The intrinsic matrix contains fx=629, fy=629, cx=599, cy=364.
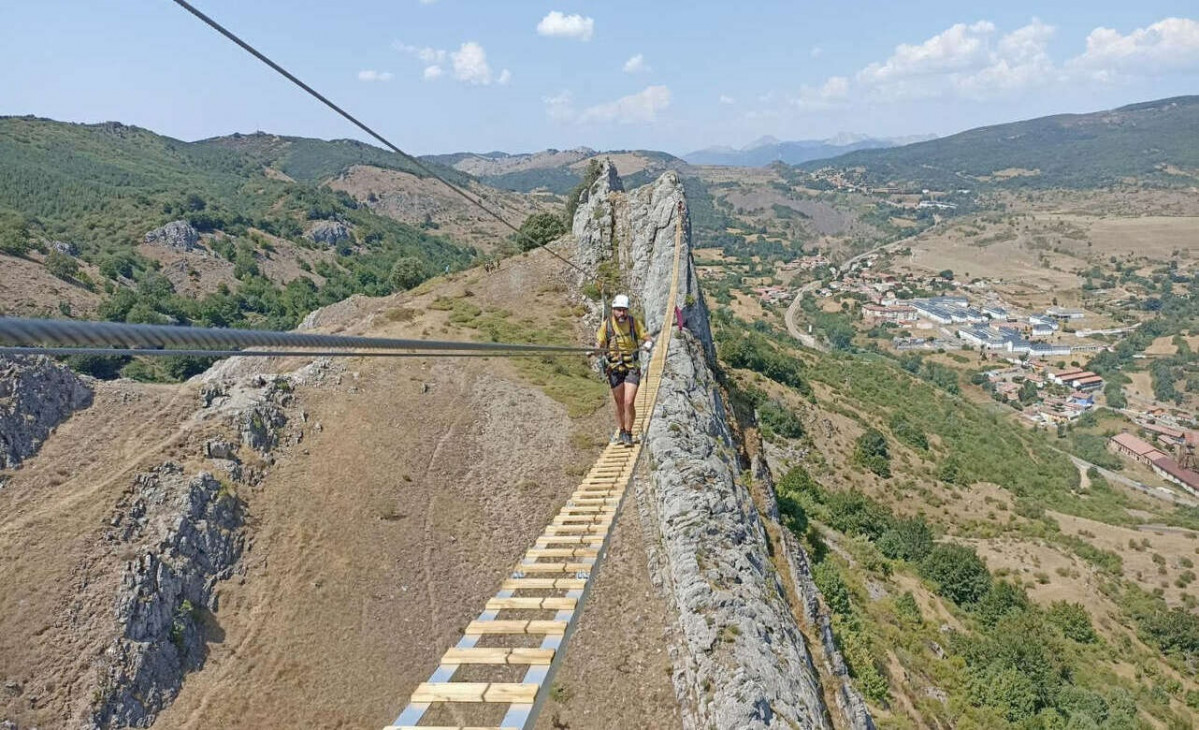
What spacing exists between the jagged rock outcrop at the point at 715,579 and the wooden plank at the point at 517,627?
9716mm

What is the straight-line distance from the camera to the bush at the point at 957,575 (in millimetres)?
41062

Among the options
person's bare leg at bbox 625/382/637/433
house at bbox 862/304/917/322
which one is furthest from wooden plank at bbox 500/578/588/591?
house at bbox 862/304/917/322

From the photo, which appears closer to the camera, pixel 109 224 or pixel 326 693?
pixel 326 693

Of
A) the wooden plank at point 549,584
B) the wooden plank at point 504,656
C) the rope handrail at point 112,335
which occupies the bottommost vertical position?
the wooden plank at point 549,584

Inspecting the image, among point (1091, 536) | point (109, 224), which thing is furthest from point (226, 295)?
point (1091, 536)

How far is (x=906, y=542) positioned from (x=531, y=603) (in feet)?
141

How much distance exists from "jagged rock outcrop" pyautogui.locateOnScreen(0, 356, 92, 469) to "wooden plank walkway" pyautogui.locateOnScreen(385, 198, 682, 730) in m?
18.7

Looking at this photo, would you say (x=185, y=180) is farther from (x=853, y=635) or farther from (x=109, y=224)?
(x=853, y=635)

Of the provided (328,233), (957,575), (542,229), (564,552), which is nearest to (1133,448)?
(957,575)

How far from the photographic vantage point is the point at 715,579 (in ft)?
60.7

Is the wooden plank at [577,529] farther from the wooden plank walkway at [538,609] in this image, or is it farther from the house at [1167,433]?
the house at [1167,433]

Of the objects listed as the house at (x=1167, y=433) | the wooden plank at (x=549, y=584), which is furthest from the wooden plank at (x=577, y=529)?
the house at (x=1167, y=433)

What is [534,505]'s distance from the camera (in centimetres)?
2289

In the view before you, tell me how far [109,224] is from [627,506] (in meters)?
115
